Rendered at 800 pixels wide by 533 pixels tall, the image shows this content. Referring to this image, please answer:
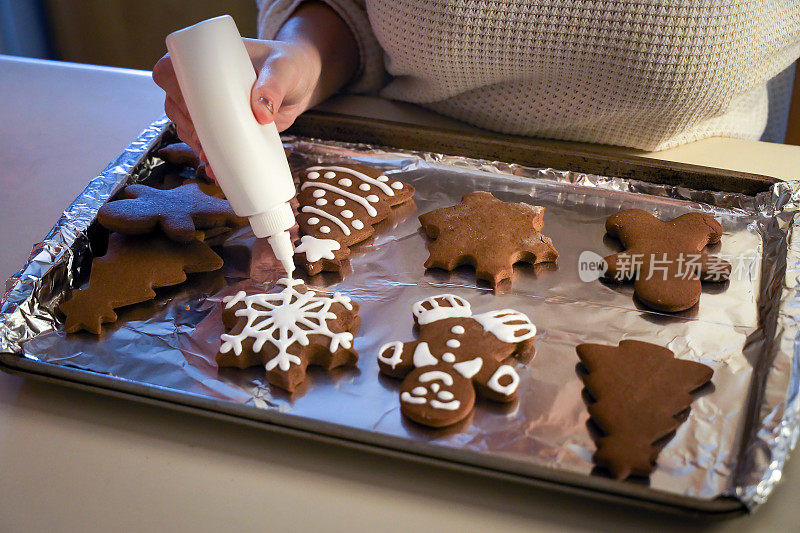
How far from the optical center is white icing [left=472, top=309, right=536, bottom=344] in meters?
0.83

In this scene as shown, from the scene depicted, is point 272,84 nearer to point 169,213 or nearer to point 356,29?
point 169,213

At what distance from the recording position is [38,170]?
3.98ft

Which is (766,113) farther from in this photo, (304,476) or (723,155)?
(304,476)

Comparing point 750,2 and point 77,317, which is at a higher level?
point 750,2

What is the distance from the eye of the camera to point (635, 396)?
0.75 meters

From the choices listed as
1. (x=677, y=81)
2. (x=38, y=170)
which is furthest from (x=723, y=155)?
(x=38, y=170)

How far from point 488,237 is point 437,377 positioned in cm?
29

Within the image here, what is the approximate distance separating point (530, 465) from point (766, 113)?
3.14 ft

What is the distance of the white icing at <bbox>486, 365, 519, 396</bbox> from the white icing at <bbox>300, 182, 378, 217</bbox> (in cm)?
37

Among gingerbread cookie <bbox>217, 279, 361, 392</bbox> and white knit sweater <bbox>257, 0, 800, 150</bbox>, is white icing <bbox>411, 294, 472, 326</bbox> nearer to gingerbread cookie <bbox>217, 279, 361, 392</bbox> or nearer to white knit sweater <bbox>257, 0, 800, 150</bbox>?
gingerbread cookie <bbox>217, 279, 361, 392</bbox>

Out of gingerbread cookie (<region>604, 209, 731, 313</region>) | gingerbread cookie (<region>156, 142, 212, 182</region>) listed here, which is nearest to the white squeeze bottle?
gingerbread cookie (<region>156, 142, 212, 182</region>)

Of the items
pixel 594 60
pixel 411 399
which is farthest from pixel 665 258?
pixel 411 399

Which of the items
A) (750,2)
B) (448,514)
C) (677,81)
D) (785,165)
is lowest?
(448,514)

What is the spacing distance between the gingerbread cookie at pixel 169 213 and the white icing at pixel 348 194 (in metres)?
0.12
